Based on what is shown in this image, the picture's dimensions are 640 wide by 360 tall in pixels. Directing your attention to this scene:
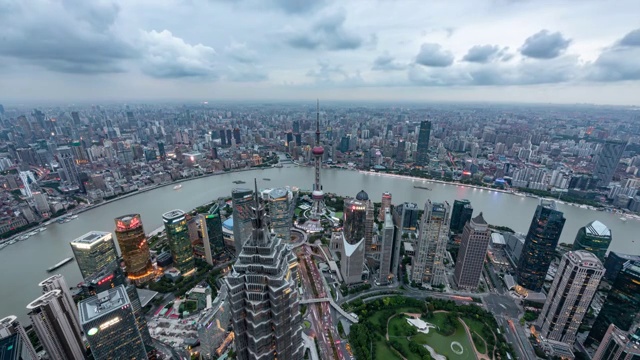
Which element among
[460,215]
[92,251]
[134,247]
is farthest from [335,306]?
[92,251]

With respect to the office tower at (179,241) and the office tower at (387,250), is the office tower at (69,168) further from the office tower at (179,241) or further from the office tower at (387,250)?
the office tower at (387,250)

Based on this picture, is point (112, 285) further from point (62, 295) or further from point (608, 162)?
point (608, 162)

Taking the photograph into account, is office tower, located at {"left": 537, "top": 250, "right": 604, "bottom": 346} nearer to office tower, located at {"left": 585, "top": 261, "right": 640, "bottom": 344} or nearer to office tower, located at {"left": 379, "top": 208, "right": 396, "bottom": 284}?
office tower, located at {"left": 585, "top": 261, "right": 640, "bottom": 344}

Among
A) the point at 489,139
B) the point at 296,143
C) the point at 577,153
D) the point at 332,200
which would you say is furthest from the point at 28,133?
the point at 577,153

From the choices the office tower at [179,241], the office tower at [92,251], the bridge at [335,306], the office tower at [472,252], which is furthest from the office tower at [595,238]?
the office tower at [92,251]

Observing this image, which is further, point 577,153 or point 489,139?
point 489,139

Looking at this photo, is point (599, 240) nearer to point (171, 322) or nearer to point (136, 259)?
point (171, 322)
